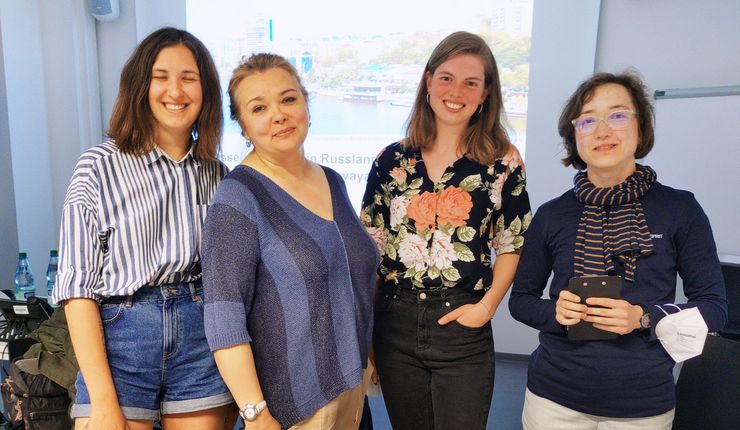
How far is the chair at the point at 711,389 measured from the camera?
1.57 metres

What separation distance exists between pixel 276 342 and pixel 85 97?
10.1 ft

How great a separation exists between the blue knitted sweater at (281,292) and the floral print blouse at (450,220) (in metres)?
0.29

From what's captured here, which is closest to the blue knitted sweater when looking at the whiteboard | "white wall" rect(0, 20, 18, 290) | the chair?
the chair

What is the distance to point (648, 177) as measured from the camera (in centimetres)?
126

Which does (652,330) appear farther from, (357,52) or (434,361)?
(357,52)

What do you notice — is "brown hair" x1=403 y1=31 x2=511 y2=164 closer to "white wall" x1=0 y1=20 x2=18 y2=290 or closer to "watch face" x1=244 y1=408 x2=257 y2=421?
"watch face" x1=244 y1=408 x2=257 y2=421

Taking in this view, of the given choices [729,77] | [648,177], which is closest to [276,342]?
[648,177]

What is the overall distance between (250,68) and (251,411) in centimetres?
79

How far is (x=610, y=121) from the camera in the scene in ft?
4.17

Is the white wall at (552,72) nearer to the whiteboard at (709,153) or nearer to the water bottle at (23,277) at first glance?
the whiteboard at (709,153)

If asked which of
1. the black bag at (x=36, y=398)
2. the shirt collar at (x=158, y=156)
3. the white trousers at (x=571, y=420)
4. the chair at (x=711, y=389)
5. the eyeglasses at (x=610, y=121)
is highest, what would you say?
the eyeglasses at (x=610, y=121)

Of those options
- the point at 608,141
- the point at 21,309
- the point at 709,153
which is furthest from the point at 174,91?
the point at 709,153

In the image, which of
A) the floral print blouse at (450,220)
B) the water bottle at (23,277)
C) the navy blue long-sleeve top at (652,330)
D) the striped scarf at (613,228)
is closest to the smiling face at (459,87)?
the floral print blouse at (450,220)

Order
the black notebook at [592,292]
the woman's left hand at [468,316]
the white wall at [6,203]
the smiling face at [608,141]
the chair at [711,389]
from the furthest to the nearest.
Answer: the white wall at [6,203] → the chair at [711,389] → the woman's left hand at [468,316] → the smiling face at [608,141] → the black notebook at [592,292]
